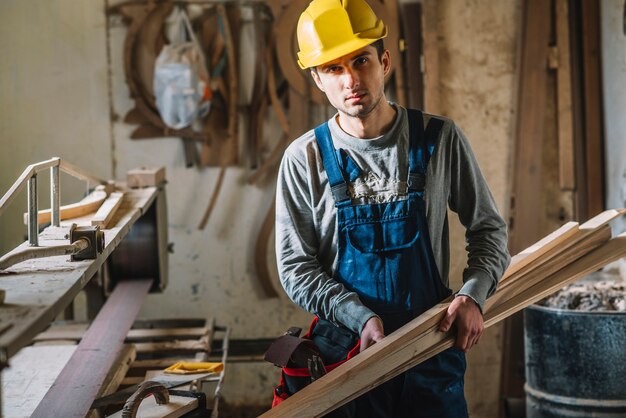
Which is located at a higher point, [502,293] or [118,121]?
[118,121]

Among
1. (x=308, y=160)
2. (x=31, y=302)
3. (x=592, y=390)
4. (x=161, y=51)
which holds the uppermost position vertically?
(x=161, y=51)

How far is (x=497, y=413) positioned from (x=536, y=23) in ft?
6.62

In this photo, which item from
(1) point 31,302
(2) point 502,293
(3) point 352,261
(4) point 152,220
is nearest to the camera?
(1) point 31,302

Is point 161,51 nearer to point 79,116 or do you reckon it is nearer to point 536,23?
point 79,116

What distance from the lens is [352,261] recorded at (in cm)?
222

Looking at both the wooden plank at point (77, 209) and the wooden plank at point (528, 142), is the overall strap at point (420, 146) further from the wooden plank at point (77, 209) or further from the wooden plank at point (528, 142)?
the wooden plank at point (528, 142)

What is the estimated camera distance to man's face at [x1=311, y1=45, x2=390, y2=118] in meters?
2.17

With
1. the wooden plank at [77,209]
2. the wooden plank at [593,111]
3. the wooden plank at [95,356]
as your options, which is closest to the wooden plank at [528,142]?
the wooden plank at [593,111]

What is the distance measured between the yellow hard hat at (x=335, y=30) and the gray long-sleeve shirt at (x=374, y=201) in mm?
208

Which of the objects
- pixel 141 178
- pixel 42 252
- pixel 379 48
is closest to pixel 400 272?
pixel 379 48

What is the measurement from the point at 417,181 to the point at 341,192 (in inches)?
7.7

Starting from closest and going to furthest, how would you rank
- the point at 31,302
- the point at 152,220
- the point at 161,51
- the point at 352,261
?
1. the point at 31,302
2. the point at 352,261
3. the point at 152,220
4. the point at 161,51

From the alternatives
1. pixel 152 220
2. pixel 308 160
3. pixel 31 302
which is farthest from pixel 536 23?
pixel 31 302

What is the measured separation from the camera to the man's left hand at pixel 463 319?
82.4 inches
